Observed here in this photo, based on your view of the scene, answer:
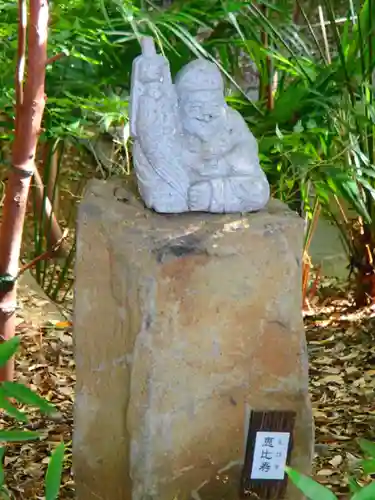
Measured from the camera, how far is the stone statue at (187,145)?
4.37ft

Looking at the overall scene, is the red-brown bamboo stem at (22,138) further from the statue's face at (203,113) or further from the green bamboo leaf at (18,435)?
the green bamboo leaf at (18,435)

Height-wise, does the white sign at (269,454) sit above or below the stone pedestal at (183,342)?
below

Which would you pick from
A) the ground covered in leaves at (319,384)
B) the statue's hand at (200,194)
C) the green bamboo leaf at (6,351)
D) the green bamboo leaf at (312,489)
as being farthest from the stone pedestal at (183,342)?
the green bamboo leaf at (312,489)

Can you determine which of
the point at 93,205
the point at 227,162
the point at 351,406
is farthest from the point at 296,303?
the point at 351,406

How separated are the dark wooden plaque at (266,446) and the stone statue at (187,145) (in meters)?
0.33

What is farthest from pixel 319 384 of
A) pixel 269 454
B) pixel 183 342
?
pixel 183 342

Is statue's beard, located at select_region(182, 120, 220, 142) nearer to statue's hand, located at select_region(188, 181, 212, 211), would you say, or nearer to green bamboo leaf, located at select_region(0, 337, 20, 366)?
statue's hand, located at select_region(188, 181, 212, 211)

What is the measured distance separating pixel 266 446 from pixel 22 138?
70 cm

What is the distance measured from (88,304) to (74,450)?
26 cm

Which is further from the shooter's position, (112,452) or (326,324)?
(326,324)

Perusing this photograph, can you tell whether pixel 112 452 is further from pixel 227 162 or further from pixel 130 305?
pixel 227 162

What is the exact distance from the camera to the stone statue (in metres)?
1.33

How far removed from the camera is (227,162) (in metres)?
1.38

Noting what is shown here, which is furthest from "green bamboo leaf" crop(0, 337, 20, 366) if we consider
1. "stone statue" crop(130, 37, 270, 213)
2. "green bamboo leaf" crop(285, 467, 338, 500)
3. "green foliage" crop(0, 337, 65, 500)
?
"stone statue" crop(130, 37, 270, 213)
